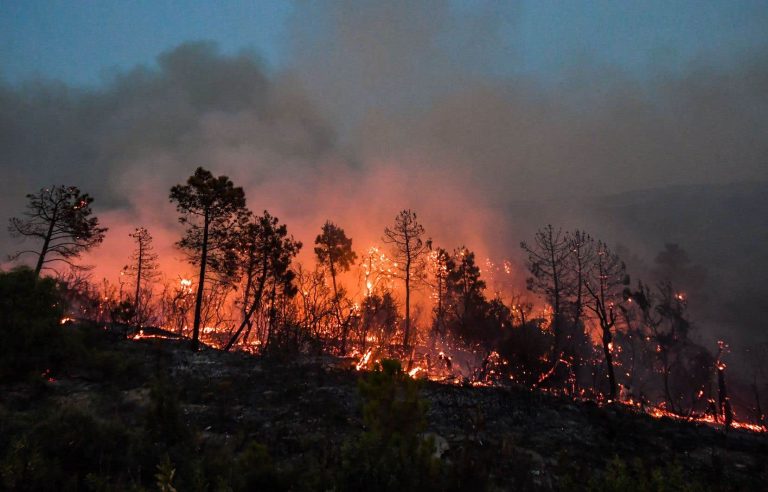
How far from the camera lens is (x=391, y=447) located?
577 centimetres

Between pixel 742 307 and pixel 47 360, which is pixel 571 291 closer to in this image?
pixel 47 360

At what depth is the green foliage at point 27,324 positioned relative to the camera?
13828 mm

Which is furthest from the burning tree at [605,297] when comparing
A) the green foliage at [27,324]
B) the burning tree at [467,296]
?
the green foliage at [27,324]

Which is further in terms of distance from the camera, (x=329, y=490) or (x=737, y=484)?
(x=737, y=484)

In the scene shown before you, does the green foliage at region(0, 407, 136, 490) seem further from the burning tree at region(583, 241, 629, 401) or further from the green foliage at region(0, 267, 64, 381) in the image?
the burning tree at region(583, 241, 629, 401)

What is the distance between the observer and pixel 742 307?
8725 cm

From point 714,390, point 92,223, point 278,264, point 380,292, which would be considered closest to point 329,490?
point 278,264

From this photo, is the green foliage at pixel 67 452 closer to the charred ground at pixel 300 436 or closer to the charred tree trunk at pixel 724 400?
the charred ground at pixel 300 436

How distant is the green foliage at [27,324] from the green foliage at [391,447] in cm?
1462

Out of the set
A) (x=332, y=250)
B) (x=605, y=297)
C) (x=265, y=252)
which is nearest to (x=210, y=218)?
(x=265, y=252)

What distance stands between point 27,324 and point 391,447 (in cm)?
1581

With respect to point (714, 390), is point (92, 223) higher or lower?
higher

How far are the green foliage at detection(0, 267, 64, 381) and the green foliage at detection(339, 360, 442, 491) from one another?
48.0 feet

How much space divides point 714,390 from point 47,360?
69555 millimetres
